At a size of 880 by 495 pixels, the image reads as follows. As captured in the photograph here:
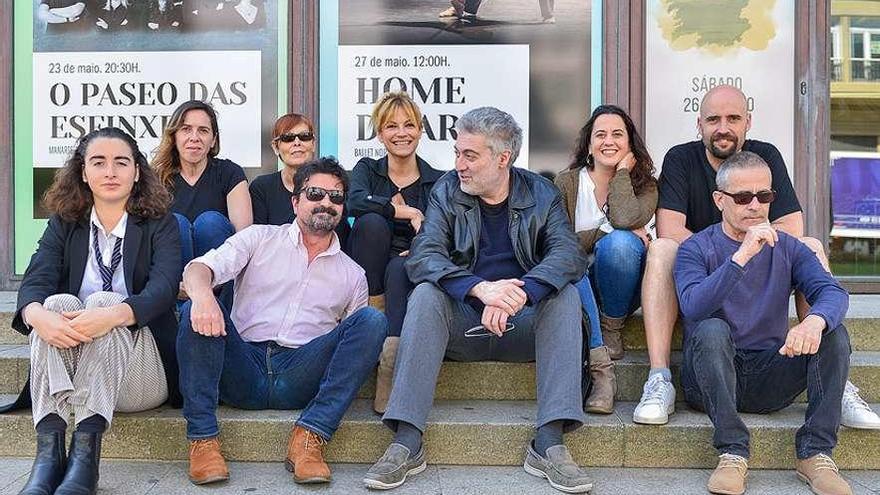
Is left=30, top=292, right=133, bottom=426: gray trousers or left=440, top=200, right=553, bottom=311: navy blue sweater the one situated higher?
left=440, top=200, right=553, bottom=311: navy blue sweater

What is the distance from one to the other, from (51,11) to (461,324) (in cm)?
457

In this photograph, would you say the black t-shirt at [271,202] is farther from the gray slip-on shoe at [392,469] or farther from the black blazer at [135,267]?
the gray slip-on shoe at [392,469]

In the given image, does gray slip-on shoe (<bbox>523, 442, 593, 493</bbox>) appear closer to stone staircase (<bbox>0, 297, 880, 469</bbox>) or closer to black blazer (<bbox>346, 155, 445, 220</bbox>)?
stone staircase (<bbox>0, 297, 880, 469</bbox>)

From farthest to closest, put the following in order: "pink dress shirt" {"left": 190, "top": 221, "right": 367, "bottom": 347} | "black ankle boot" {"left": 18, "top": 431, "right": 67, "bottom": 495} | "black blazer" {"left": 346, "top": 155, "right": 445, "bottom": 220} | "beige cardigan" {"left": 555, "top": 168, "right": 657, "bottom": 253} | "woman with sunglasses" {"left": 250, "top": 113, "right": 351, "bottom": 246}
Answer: "woman with sunglasses" {"left": 250, "top": 113, "right": 351, "bottom": 246}
"black blazer" {"left": 346, "top": 155, "right": 445, "bottom": 220}
"beige cardigan" {"left": 555, "top": 168, "right": 657, "bottom": 253}
"pink dress shirt" {"left": 190, "top": 221, "right": 367, "bottom": 347}
"black ankle boot" {"left": 18, "top": 431, "right": 67, "bottom": 495}

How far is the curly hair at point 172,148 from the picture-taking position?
4.35 meters

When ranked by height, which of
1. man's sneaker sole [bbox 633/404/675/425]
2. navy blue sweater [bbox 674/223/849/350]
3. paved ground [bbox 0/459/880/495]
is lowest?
paved ground [bbox 0/459/880/495]

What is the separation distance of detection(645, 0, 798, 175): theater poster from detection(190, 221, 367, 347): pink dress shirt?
11.5 feet

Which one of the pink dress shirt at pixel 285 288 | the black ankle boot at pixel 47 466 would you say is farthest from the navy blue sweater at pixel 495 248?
the black ankle boot at pixel 47 466

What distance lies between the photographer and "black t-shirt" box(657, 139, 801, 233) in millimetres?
3990

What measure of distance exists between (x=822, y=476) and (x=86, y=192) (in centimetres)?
315

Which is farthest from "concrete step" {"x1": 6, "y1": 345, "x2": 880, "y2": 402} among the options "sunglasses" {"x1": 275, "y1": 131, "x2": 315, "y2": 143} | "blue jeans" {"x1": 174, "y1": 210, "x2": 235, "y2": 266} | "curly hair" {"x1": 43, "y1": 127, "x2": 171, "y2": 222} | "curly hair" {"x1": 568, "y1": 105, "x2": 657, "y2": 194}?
"sunglasses" {"x1": 275, "y1": 131, "x2": 315, "y2": 143}

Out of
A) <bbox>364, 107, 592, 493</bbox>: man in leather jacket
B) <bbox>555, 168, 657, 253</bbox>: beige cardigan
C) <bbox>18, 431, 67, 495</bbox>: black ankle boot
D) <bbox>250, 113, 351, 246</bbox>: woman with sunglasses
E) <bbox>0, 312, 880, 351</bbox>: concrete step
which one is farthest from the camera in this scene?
<bbox>250, 113, 351, 246</bbox>: woman with sunglasses

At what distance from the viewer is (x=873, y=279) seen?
6.23 meters

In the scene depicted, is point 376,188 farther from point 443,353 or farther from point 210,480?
point 210,480
